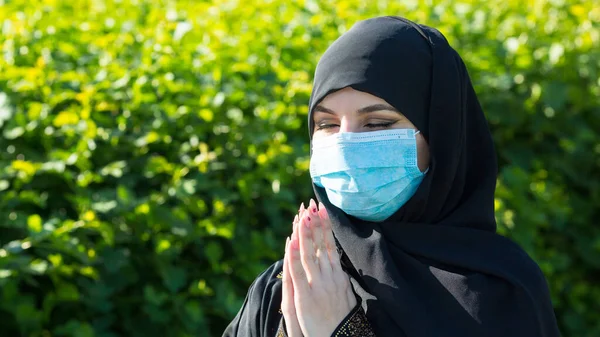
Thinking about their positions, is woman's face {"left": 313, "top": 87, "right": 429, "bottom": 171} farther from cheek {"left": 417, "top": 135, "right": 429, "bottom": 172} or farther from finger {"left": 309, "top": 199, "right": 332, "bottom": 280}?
finger {"left": 309, "top": 199, "right": 332, "bottom": 280}

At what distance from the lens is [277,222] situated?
3545 millimetres

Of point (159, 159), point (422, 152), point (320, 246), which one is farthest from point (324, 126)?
point (159, 159)

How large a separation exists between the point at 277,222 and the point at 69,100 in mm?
930

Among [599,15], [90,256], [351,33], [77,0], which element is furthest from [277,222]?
[599,15]

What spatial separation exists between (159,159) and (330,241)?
1395 mm

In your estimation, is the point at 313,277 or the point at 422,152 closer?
the point at 313,277

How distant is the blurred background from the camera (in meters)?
3.25

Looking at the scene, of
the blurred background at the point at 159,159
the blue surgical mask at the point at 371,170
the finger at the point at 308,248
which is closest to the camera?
the finger at the point at 308,248

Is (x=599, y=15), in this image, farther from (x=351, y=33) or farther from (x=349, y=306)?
(x=349, y=306)

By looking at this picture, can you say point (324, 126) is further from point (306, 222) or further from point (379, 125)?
point (306, 222)

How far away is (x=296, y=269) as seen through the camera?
2133mm

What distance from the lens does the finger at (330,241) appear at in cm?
214

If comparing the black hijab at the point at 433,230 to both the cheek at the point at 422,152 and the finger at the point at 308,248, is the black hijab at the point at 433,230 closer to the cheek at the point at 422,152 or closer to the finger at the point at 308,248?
the cheek at the point at 422,152

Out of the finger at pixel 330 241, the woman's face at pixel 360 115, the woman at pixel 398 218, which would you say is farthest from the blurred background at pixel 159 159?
the finger at pixel 330 241
